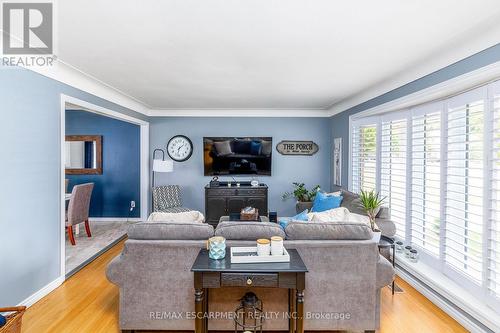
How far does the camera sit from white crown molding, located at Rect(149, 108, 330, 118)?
5.93 metres

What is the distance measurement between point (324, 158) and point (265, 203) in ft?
5.55

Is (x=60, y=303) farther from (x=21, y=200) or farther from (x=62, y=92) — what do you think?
(x=62, y=92)

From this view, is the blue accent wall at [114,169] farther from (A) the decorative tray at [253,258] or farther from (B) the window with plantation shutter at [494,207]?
(B) the window with plantation shutter at [494,207]

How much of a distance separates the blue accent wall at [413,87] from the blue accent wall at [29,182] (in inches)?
157

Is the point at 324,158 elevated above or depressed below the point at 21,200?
above

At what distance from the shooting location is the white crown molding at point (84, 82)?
297 centimetres

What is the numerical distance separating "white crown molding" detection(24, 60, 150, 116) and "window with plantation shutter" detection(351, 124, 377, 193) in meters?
3.97

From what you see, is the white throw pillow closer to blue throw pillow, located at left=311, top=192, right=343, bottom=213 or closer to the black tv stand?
blue throw pillow, located at left=311, top=192, right=343, bottom=213

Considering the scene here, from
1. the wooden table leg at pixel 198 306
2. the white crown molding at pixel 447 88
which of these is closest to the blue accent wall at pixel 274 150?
the white crown molding at pixel 447 88

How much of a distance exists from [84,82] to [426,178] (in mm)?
4306

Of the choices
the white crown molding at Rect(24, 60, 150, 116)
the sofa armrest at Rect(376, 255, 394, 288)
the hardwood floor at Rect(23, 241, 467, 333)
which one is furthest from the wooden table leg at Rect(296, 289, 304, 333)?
the white crown molding at Rect(24, 60, 150, 116)

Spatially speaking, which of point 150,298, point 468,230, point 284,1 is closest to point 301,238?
point 150,298

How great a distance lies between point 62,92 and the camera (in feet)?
10.3
